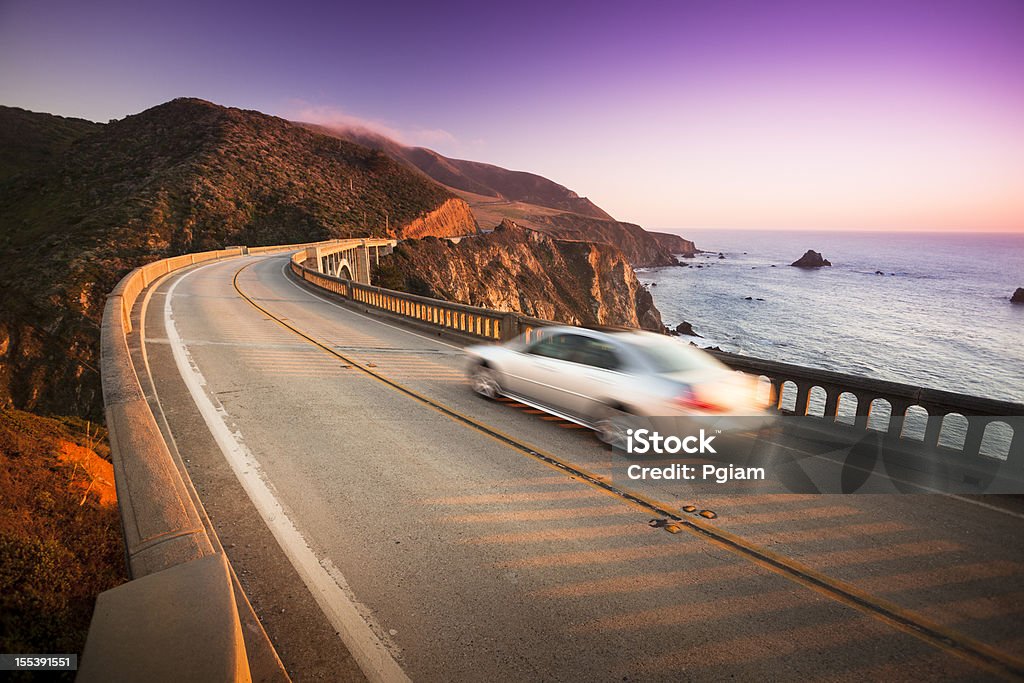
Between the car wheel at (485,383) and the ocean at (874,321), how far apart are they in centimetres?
4562

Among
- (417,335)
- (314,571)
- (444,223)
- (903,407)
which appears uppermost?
(444,223)

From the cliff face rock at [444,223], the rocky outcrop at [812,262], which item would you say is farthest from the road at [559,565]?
the rocky outcrop at [812,262]

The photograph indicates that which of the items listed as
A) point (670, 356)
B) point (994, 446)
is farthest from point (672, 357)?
point (994, 446)

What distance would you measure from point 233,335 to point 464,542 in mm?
11486

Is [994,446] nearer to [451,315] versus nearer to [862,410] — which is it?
[862,410]

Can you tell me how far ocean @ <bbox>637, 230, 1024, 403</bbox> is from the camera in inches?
1788

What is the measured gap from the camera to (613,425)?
6238 mm

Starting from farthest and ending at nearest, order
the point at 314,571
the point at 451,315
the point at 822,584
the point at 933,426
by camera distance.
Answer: the point at 451,315
the point at 933,426
the point at 314,571
the point at 822,584

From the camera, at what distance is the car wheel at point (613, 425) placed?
6145 millimetres

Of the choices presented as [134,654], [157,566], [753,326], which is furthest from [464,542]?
[753,326]

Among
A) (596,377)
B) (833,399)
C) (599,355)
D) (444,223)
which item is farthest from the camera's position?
(444,223)

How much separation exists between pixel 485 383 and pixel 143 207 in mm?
70691

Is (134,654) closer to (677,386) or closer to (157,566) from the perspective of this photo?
(157,566)

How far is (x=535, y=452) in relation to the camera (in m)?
6.16
